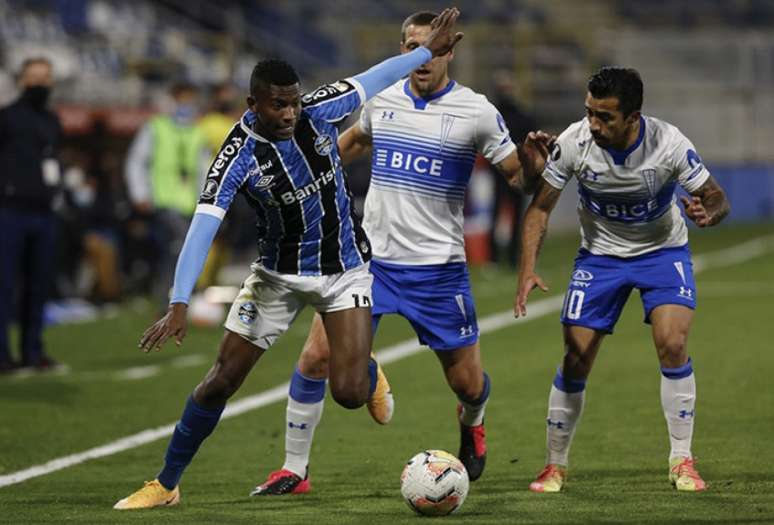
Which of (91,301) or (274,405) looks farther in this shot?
(91,301)

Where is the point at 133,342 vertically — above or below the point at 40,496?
below

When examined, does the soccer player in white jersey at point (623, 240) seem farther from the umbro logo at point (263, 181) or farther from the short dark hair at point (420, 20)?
the umbro logo at point (263, 181)

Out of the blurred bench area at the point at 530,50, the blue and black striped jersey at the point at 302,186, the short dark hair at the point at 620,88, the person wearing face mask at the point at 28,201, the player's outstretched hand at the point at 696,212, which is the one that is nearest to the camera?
the blue and black striped jersey at the point at 302,186

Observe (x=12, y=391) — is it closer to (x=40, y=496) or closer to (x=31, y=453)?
(x=31, y=453)

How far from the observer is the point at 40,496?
7.82 meters

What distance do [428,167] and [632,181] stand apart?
1.04m

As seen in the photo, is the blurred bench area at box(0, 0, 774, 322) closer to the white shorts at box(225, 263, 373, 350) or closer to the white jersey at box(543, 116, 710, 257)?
the white jersey at box(543, 116, 710, 257)

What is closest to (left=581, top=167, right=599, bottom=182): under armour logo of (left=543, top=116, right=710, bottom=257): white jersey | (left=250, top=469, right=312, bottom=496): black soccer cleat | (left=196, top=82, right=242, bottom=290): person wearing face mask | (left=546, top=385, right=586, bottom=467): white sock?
(left=543, top=116, right=710, bottom=257): white jersey

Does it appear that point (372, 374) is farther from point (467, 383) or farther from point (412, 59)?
point (412, 59)

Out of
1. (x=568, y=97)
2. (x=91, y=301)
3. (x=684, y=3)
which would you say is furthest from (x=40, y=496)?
A: (x=684, y=3)

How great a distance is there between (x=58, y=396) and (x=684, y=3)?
27576 mm

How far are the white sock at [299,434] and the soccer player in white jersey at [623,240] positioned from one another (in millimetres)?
1081

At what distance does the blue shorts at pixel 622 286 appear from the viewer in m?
7.69

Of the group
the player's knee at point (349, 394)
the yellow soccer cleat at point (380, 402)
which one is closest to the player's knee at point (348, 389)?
the player's knee at point (349, 394)
